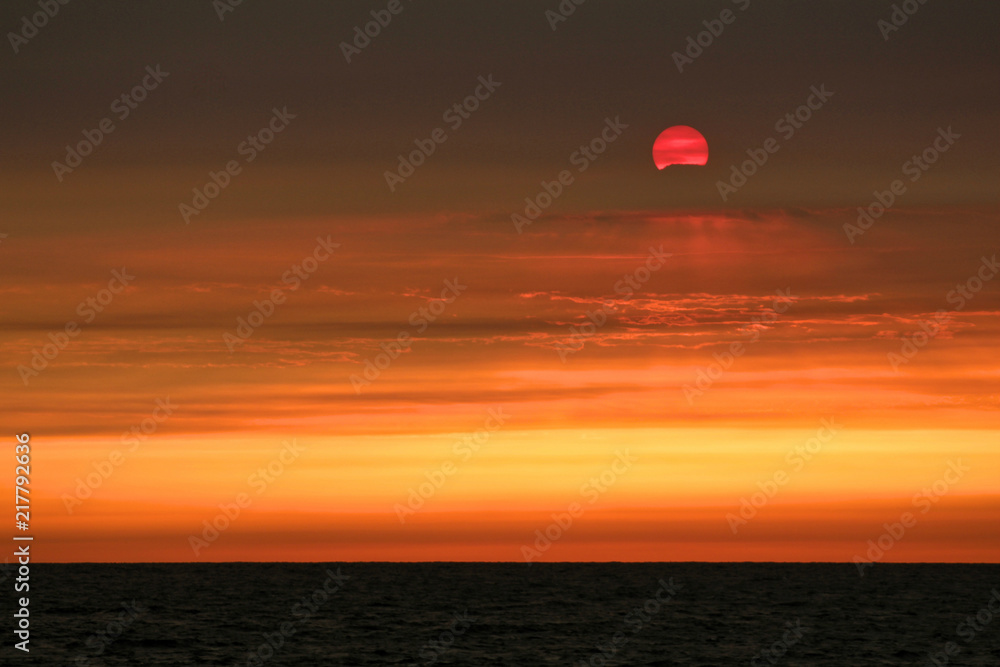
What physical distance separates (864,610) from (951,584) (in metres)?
77.5

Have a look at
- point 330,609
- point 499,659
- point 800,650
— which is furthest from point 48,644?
point 800,650

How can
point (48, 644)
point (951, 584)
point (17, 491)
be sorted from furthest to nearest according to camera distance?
point (951, 584)
point (48, 644)
point (17, 491)

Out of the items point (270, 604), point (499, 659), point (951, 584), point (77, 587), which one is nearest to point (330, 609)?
point (270, 604)

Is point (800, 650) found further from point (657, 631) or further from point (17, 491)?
point (17, 491)

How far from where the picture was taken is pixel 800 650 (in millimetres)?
76438

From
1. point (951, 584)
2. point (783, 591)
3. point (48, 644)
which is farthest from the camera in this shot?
point (951, 584)

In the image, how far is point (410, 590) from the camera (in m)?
156

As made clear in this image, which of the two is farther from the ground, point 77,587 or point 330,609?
point 77,587

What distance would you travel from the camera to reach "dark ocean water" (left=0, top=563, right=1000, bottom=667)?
235 ft

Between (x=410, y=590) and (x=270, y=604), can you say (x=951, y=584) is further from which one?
(x=270, y=604)

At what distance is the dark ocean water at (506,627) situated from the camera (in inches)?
2820

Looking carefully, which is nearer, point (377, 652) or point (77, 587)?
point (377, 652)

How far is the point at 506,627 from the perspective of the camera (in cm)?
9162

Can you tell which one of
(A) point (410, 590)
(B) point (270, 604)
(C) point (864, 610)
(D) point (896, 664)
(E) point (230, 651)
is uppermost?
(A) point (410, 590)
